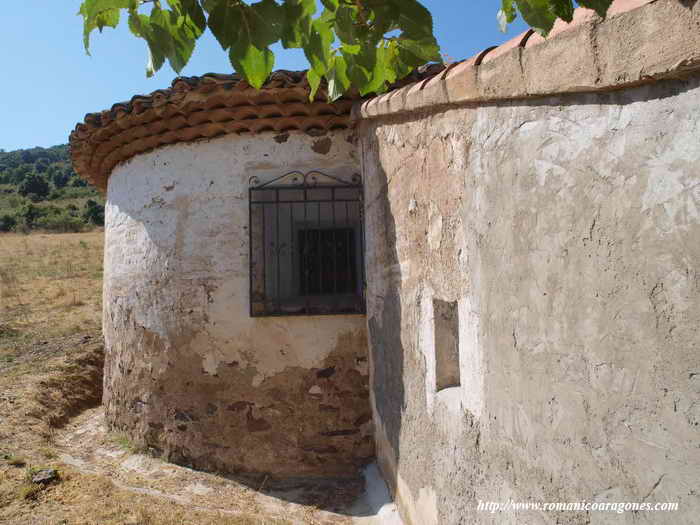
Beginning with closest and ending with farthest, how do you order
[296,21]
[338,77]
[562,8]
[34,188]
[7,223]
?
[562,8], [296,21], [338,77], [7,223], [34,188]

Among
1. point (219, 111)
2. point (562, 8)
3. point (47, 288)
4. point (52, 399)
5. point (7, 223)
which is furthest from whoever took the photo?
point (7, 223)

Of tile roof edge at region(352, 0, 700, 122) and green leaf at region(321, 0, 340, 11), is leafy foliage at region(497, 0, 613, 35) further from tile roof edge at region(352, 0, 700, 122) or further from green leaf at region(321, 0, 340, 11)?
green leaf at region(321, 0, 340, 11)

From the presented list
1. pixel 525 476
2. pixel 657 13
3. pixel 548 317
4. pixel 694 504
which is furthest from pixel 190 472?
pixel 657 13

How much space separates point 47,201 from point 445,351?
3544 centimetres

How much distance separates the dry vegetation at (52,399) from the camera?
3625mm

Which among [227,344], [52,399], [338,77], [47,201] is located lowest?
[52,399]

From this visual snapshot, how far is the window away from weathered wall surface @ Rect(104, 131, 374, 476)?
0.10 meters

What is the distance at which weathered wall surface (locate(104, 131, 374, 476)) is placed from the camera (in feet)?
14.3

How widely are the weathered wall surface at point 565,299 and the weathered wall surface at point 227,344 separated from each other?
62.7 inches

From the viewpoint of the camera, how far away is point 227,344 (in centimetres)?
442

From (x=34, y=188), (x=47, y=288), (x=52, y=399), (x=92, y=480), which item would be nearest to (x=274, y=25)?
(x=92, y=480)

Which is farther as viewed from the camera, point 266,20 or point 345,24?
point 345,24

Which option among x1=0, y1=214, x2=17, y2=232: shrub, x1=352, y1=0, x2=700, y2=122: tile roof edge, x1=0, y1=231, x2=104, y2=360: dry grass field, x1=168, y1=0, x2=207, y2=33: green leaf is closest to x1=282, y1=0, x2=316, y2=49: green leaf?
x1=168, y1=0, x2=207, y2=33: green leaf

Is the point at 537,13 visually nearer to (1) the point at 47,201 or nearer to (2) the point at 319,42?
(2) the point at 319,42
